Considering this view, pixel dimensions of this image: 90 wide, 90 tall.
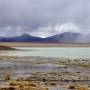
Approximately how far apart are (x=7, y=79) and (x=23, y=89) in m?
7.52

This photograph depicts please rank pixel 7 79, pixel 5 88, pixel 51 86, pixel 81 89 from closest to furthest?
pixel 81 89
pixel 5 88
pixel 51 86
pixel 7 79

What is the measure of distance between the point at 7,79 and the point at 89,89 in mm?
9276

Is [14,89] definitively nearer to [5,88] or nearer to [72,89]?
[5,88]

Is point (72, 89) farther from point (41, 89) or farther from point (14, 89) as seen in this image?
point (14, 89)

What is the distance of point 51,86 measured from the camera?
24.9 meters

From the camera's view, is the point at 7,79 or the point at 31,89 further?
the point at 7,79

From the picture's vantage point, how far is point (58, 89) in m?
23.1

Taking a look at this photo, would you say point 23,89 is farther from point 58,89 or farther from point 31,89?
point 58,89

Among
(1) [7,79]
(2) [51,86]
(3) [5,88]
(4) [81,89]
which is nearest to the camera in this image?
(4) [81,89]

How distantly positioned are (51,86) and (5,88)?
148 inches

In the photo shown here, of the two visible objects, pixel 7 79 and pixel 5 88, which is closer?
pixel 5 88

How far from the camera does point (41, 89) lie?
22156 mm

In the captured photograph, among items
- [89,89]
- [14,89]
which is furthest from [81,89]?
[14,89]

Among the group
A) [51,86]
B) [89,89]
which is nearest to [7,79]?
[51,86]
